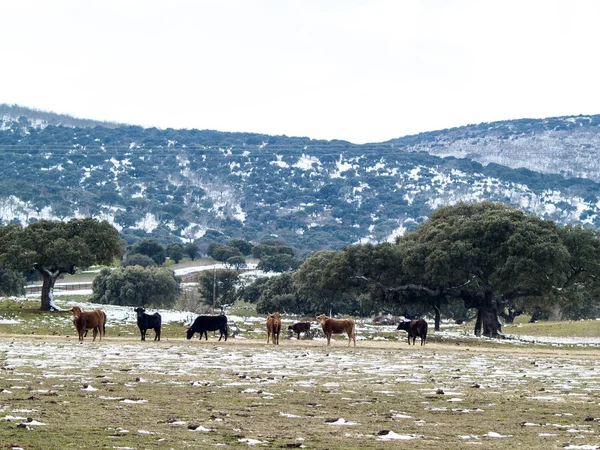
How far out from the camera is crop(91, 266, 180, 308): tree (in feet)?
332

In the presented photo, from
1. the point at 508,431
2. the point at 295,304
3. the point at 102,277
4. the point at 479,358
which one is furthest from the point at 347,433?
the point at 102,277

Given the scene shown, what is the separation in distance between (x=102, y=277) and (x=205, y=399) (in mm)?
94242

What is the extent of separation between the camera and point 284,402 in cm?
1753

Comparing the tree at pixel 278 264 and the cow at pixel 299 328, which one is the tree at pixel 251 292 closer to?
the tree at pixel 278 264

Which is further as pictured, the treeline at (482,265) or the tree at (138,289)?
the tree at (138,289)

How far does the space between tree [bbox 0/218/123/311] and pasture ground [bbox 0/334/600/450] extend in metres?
30.9

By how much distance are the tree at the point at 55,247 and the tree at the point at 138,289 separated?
3639 centimetres

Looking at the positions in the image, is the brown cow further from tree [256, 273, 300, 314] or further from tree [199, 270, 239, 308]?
tree [199, 270, 239, 308]

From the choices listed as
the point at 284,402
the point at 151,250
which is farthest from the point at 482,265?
the point at 151,250

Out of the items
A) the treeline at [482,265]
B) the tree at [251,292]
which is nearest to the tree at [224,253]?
the tree at [251,292]

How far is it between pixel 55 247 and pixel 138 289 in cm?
4239

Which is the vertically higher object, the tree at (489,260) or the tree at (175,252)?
the tree at (175,252)

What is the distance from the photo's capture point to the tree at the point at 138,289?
101 m

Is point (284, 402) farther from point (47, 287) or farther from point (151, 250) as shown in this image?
point (151, 250)
